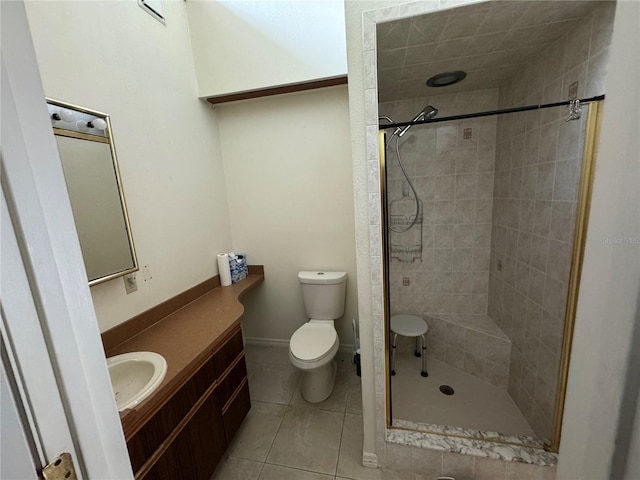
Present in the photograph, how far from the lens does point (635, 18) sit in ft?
0.79

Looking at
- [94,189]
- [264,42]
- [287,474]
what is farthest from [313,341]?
[264,42]

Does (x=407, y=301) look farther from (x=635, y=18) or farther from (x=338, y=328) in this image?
(x=635, y=18)

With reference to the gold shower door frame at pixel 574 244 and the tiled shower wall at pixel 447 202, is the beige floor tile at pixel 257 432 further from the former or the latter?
the tiled shower wall at pixel 447 202

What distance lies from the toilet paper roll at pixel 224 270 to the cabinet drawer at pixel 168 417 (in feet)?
2.93

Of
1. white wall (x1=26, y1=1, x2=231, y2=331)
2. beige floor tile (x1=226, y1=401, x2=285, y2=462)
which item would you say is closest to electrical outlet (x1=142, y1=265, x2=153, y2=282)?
white wall (x1=26, y1=1, x2=231, y2=331)

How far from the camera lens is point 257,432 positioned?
5.51ft

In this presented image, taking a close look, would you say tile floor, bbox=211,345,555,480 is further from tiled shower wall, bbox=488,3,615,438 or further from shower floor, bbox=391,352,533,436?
tiled shower wall, bbox=488,3,615,438

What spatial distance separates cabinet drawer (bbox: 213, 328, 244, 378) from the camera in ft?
4.46

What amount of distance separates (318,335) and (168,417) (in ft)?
3.68

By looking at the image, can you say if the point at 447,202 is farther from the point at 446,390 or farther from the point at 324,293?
the point at 446,390

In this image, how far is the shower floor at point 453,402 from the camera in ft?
5.52

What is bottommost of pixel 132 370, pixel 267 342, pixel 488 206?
pixel 267 342

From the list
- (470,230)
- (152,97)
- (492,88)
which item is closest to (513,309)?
(470,230)

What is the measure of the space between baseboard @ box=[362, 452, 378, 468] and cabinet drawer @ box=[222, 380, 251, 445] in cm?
75
